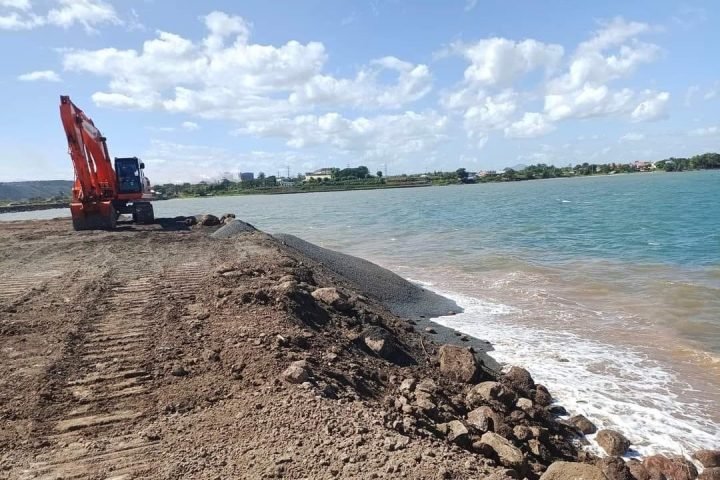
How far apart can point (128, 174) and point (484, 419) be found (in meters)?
24.0

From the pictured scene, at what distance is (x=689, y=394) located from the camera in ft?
27.5

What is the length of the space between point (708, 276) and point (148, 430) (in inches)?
753

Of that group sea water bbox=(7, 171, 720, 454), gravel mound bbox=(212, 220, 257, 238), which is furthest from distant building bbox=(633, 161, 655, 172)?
gravel mound bbox=(212, 220, 257, 238)

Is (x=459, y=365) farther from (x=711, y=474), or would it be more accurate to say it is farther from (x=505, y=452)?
(x=711, y=474)

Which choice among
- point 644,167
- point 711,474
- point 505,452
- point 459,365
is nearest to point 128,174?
point 459,365

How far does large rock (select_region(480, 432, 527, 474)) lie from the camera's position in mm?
4969

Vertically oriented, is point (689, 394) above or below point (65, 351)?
below

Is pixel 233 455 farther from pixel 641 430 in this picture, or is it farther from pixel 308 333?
pixel 641 430

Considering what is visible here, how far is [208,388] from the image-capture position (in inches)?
234

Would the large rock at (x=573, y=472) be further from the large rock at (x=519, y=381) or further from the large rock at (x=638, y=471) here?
the large rock at (x=519, y=381)

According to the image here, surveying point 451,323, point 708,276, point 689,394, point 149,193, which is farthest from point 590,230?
point 149,193

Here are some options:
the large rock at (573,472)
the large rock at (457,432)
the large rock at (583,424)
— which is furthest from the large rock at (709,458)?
the large rock at (457,432)

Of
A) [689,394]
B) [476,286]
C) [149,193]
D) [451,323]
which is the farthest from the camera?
[149,193]

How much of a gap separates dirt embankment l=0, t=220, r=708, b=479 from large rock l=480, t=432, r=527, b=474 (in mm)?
17
